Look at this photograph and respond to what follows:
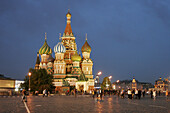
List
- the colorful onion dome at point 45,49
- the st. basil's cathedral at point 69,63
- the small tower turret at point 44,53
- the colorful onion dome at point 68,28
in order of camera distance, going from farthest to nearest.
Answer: the colorful onion dome at point 68,28, the colorful onion dome at point 45,49, the small tower turret at point 44,53, the st. basil's cathedral at point 69,63

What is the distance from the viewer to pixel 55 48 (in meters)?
103

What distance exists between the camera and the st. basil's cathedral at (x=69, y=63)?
9944cm

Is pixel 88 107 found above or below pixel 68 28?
below

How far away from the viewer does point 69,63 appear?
349ft

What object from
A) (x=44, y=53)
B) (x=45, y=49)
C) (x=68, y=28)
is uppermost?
(x=68, y=28)

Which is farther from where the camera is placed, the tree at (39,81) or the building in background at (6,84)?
the building in background at (6,84)

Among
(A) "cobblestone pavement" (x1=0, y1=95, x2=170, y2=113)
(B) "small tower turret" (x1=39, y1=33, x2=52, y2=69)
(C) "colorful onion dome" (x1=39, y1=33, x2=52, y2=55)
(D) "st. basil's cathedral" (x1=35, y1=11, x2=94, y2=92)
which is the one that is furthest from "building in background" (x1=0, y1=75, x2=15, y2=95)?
(A) "cobblestone pavement" (x1=0, y1=95, x2=170, y2=113)

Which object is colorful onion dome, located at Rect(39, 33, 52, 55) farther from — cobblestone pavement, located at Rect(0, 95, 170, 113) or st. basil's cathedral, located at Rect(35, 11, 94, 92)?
cobblestone pavement, located at Rect(0, 95, 170, 113)

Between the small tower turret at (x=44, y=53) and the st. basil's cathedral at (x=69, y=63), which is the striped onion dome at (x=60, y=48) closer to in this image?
the st. basil's cathedral at (x=69, y=63)

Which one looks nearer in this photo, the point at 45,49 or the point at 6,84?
the point at 6,84

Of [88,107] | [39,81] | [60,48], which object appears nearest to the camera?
[88,107]

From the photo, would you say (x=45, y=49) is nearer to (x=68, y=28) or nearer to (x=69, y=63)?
(x=69, y=63)

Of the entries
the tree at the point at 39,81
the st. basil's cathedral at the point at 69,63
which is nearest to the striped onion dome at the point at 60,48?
the st. basil's cathedral at the point at 69,63

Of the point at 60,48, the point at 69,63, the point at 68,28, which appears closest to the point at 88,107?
the point at 60,48
